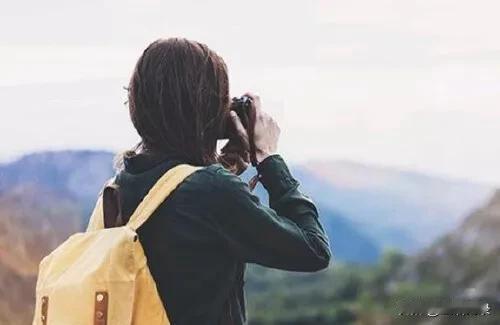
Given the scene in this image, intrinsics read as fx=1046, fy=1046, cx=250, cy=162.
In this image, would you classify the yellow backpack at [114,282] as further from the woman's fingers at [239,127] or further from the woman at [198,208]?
the woman's fingers at [239,127]

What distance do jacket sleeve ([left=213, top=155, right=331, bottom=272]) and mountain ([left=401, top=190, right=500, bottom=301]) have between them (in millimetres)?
1130

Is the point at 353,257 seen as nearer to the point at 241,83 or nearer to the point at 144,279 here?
the point at 241,83

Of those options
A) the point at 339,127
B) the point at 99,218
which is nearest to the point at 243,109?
the point at 99,218

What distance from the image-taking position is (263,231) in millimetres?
1370

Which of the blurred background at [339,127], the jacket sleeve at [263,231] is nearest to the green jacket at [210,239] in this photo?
the jacket sleeve at [263,231]

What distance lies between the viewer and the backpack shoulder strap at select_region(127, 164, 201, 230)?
1381mm

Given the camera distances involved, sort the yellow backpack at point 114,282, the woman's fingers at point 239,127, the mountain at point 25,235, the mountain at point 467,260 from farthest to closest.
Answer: the mountain at point 25,235 < the mountain at point 467,260 < the woman's fingers at point 239,127 < the yellow backpack at point 114,282

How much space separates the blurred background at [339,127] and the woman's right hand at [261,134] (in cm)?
99

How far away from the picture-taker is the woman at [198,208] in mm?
1374

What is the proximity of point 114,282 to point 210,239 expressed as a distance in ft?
0.45

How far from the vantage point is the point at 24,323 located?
2.82 m

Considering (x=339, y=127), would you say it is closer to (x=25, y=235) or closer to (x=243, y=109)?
(x=25, y=235)

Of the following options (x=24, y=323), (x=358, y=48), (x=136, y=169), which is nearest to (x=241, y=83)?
(x=358, y=48)

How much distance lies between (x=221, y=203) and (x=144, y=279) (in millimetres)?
143
